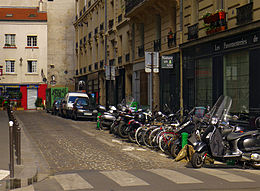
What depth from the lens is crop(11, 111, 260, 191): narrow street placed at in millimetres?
7699

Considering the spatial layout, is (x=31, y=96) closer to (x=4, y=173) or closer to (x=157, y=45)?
(x=157, y=45)

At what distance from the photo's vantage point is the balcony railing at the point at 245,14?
14867mm

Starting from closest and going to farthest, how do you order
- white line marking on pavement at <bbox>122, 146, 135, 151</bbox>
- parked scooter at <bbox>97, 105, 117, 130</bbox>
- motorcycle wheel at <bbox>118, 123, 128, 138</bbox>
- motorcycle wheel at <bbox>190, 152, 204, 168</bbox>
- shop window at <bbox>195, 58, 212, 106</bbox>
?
motorcycle wheel at <bbox>190, 152, 204, 168</bbox> → white line marking on pavement at <bbox>122, 146, 135, 151</bbox> → motorcycle wheel at <bbox>118, 123, 128, 138</bbox> → shop window at <bbox>195, 58, 212, 106</bbox> → parked scooter at <bbox>97, 105, 117, 130</bbox>

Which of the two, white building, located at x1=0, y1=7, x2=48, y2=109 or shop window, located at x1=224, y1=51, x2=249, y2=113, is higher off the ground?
white building, located at x1=0, y1=7, x2=48, y2=109

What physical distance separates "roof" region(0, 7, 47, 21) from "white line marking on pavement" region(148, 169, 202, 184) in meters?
48.7

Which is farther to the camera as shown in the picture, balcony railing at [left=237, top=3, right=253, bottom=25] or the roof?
the roof

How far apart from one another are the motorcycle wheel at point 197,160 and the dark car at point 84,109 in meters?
16.7

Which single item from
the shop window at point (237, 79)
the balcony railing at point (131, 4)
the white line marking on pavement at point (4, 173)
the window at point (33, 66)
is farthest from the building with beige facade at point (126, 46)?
the window at point (33, 66)

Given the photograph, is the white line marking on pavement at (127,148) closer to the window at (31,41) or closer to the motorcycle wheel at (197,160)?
the motorcycle wheel at (197,160)

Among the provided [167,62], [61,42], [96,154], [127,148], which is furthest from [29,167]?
[61,42]

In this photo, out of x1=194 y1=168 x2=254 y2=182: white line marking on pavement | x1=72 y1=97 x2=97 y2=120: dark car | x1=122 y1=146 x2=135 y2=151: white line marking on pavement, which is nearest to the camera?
x1=194 y1=168 x2=254 y2=182: white line marking on pavement

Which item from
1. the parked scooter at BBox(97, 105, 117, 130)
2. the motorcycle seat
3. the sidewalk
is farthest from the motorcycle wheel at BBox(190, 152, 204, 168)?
the parked scooter at BBox(97, 105, 117, 130)

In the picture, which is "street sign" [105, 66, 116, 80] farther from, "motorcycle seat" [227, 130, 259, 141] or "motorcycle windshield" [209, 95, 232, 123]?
"motorcycle seat" [227, 130, 259, 141]

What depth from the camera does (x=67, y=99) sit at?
29.7 meters
